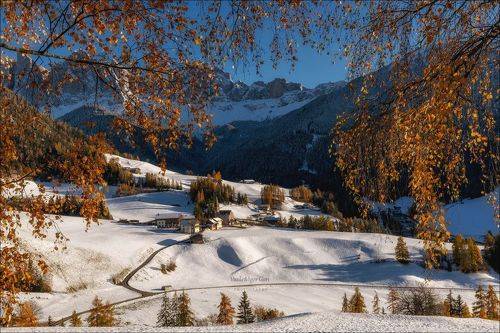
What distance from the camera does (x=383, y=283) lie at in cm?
5441

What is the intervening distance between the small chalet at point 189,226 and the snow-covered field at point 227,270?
7.69 ft

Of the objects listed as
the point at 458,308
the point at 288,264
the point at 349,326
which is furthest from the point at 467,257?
A: the point at 349,326

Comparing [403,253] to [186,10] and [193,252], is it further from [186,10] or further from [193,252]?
[186,10]

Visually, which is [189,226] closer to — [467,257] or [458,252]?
[458,252]

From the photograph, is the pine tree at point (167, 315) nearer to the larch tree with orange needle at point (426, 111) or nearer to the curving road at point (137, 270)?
the curving road at point (137, 270)

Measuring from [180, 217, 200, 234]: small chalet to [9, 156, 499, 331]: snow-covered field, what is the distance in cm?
234

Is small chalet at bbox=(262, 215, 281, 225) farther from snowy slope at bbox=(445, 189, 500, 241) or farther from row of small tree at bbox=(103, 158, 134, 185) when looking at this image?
row of small tree at bbox=(103, 158, 134, 185)

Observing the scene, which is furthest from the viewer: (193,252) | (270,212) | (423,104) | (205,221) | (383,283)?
(270,212)

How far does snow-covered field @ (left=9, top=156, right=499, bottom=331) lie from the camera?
42403 millimetres

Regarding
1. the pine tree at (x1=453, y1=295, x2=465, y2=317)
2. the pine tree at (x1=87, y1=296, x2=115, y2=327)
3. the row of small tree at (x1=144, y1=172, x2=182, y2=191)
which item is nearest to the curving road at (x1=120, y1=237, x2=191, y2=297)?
the pine tree at (x1=87, y1=296, x2=115, y2=327)

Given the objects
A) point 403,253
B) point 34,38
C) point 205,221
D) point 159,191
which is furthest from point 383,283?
point 159,191

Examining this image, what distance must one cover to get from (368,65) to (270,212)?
348 feet

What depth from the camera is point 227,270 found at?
59000 millimetres

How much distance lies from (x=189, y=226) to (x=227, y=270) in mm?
21597
